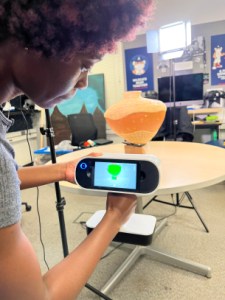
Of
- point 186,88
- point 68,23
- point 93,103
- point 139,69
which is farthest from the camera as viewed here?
point 139,69

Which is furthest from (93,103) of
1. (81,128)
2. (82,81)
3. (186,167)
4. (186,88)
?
(82,81)

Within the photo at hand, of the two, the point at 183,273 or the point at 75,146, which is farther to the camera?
the point at 75,146

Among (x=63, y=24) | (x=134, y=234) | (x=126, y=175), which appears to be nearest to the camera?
(x=63, y=24)

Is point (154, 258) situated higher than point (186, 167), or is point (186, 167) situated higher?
point (186, 167)

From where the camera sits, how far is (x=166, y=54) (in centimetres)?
228

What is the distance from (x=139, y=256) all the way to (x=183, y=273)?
0.29 meters

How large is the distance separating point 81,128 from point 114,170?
9.37 ft

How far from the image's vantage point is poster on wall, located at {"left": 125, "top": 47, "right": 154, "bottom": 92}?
4453mm

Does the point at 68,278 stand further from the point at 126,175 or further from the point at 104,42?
the point at 104,42

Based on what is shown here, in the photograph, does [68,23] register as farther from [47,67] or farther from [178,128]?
[178,128]

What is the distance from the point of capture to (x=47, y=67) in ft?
1.50

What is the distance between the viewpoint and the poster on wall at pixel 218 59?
404cm

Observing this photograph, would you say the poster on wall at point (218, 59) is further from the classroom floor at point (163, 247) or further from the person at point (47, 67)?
the person at point (47, 67)

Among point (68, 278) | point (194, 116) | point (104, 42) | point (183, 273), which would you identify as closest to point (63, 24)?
point (104, 42)
